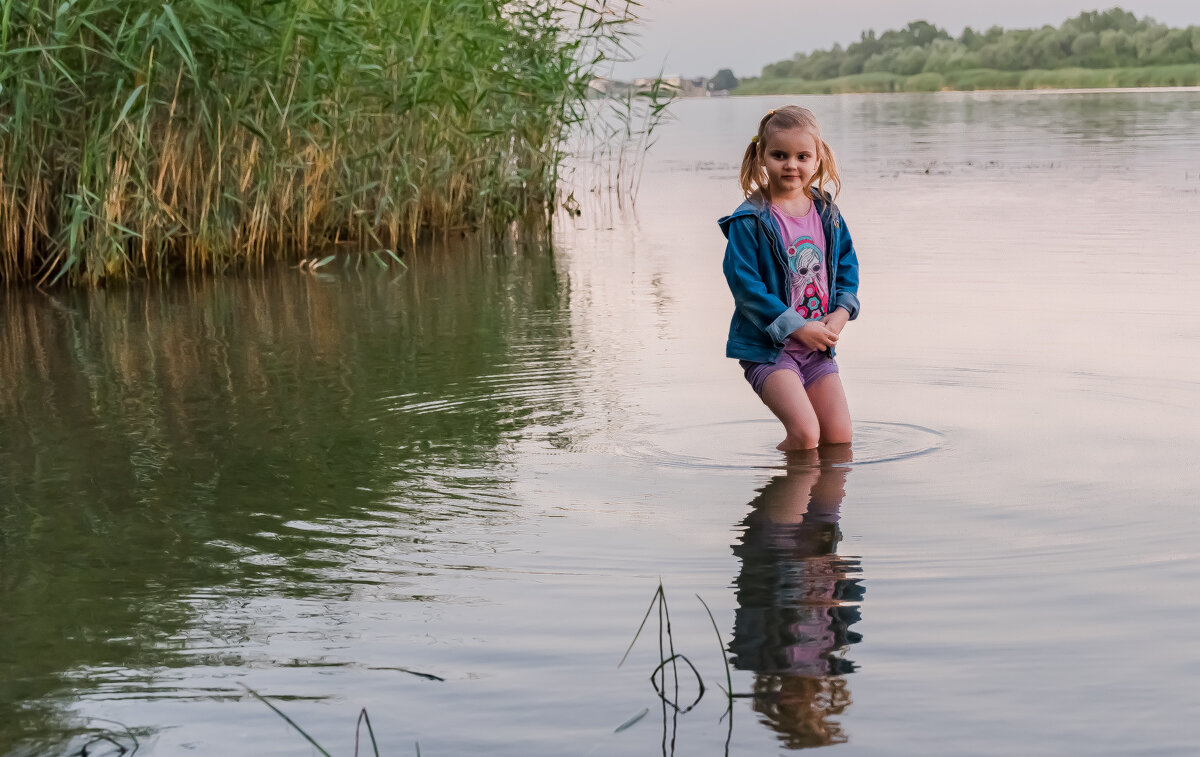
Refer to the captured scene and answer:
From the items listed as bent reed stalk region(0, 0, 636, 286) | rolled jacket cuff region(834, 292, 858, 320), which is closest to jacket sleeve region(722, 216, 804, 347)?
rolled jacket cuff region(834, 292, 858, 320)

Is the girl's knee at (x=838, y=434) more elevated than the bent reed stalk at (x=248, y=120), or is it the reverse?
the bent reed stalk at (x=248, y=120)

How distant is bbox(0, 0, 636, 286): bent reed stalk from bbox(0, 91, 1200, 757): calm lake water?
785 mm

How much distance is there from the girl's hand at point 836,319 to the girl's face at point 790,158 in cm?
43

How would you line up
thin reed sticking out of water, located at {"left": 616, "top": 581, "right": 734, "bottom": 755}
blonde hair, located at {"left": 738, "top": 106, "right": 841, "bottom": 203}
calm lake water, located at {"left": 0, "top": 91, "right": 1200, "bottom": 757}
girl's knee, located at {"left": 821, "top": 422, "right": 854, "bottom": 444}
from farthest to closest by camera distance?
girl's knee, located at {"left": 821, "top": 422, "right": 854, "bottom": 444} → blonde hair, located at {"left": 738, "top": 106, "right": 841, "bottom": 203} → calm lake water, located at {"left": 0, "top": 91, "right": 1200, "bottom": 757} → thin reed sticking out of water, located at {"left": 616, "top": 581, "right": 734, "bottom": 755}

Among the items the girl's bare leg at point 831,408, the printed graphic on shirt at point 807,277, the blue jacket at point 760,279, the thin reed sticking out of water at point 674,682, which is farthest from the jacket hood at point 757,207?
the thin reed sticking out of water at point 674,682

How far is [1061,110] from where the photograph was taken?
3469 centimetres

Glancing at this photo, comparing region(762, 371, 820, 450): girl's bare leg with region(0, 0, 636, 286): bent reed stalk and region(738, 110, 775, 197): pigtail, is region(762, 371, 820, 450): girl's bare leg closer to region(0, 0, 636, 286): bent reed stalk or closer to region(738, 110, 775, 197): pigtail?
region(738, 110, 775, 197): pigtail

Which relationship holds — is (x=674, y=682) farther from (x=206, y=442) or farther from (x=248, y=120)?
(x=248, y=120)

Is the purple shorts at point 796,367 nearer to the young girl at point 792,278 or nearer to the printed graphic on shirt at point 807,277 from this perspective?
the young girl at point 792,278

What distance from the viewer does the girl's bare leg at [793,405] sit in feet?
15.5

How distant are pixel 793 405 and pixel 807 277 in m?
0.44

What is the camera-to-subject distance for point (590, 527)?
4.08m

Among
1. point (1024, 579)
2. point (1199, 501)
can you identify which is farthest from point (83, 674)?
A: point (1199, 501)

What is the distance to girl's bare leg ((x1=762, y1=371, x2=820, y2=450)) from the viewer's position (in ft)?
15.5
